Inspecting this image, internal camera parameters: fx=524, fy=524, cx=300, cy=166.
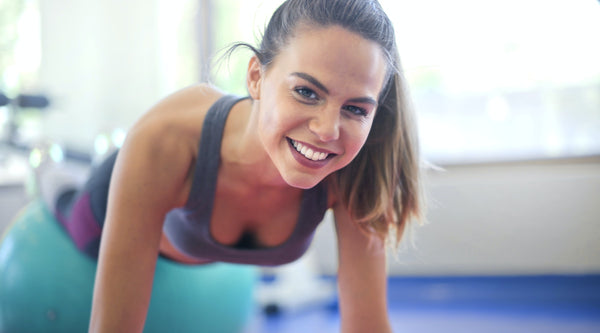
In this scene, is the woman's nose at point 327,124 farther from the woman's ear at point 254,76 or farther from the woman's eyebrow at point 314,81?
the woman's ear at point 254,76

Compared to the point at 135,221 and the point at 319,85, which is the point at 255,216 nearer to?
the point at 135,221

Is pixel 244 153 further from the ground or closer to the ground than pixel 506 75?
closer to the ground

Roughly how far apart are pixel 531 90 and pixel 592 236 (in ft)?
2.40

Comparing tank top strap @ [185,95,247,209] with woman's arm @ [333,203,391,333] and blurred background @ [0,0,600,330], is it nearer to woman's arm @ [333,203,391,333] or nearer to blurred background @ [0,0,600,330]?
woman's arm @ [333,203,391,333]

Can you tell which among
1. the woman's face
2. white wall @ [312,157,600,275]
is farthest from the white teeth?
white wall @ [312,157,600,275]

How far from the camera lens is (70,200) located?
1.71 m

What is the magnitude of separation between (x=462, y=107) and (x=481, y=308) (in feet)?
3.24

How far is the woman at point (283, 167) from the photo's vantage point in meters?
0.84

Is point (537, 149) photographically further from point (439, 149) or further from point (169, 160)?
point (169, 160)

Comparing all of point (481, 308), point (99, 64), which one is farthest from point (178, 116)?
point (99, 64)

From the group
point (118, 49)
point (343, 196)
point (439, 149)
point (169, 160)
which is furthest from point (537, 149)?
point (118, 49)

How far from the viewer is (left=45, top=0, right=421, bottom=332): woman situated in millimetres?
836

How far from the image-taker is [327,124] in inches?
32.3

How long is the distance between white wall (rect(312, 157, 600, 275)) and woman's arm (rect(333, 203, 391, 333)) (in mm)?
1217
